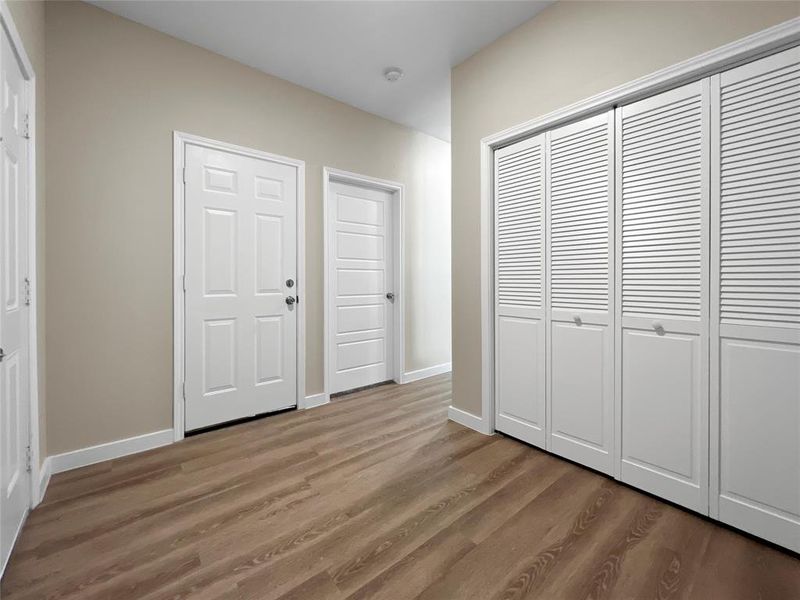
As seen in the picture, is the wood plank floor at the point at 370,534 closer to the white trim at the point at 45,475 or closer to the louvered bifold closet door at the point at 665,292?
the white trim at the point at 45,475

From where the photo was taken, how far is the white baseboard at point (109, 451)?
2143 mm

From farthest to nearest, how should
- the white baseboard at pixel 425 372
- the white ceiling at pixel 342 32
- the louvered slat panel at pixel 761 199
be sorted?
the white baseboard at pixel 425 372
the white ceiling at pixel 342 32
the louvered slat panel at pixel 761 199

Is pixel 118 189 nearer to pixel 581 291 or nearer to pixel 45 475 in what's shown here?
pixel 45 475

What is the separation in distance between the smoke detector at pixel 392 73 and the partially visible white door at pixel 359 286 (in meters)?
0.98

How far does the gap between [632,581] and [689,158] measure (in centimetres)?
176

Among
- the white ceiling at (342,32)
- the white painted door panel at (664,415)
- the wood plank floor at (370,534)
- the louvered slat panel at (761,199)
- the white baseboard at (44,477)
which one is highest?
the white ceiling at (342,32)

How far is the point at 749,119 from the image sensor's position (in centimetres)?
155

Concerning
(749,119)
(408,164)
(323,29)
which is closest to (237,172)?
(323,29)

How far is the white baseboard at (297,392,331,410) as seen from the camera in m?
3.17

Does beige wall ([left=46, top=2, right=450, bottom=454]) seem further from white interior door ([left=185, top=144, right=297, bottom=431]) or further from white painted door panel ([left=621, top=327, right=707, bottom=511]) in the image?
white painted door panel ([left=621, top=327, right=707, bottom=511])

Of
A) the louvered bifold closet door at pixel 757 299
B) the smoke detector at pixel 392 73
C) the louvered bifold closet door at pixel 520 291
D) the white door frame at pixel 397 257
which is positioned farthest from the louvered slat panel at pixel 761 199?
the white door frame at pixel 397 257

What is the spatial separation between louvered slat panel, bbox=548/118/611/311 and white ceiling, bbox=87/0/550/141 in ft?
2.88

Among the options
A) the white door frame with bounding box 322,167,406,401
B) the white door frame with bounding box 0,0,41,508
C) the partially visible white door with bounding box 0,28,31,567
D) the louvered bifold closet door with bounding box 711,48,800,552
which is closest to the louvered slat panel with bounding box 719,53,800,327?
the louvered bifold closet door with bounding box 711,48,800,552

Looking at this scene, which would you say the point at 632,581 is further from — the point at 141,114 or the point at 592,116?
the point at 141,114
